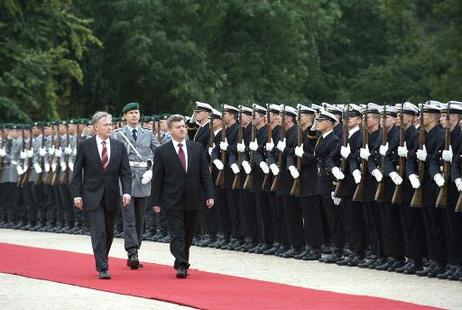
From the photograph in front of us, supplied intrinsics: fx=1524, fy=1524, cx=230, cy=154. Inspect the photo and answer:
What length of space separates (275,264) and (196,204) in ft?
7.06

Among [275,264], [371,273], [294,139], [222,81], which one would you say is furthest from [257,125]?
[222,81]

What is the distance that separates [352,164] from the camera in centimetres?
1870

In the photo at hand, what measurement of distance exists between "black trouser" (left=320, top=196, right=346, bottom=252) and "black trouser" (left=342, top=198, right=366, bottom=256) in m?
0.29

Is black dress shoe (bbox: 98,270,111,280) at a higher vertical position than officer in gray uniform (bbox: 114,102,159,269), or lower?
lower

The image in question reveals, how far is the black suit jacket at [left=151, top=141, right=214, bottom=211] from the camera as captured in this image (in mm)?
17391

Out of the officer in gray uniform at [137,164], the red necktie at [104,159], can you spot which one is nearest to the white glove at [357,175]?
the officer in gray uniform at [137,164]

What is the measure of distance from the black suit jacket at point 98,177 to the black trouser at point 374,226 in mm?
3017

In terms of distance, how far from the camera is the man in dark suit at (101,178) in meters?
17.4

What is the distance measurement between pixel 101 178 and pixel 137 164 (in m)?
2.03

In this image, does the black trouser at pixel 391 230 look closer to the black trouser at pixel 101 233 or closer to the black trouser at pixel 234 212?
the black trouser at pixel 101 233

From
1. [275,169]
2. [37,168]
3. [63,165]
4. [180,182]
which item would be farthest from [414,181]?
[37,168]

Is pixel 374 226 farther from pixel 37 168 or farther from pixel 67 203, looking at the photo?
pixel 37 168

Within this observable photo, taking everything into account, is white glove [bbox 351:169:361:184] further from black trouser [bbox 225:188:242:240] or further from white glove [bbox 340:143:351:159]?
black trouser [bbox 225:188:242:240]

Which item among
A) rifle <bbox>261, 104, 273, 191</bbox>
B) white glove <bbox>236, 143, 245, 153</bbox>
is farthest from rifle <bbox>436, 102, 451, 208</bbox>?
white glove <bbox>236, 143, 245, 153</bbox>
